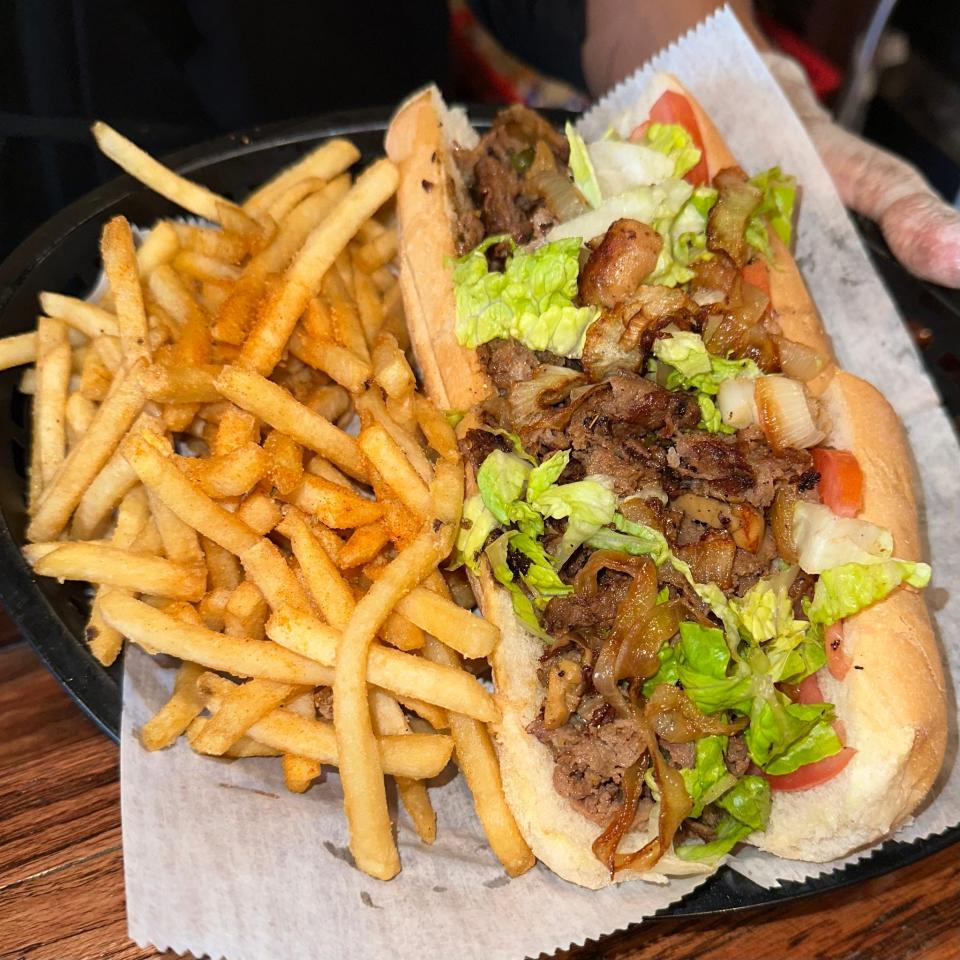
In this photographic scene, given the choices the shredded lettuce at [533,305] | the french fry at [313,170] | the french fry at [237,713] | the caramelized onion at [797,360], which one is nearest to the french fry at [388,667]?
the french fry at [237,713]

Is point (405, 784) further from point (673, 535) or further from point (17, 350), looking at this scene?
point (17, 350)

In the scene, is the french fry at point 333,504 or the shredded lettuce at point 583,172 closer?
the french fry at point 333,504

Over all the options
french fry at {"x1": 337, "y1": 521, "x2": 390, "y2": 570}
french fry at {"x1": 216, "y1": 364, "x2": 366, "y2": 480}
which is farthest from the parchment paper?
french fry at {"x1": 216, "y1": 364, "x2": 366, "y2": 480}

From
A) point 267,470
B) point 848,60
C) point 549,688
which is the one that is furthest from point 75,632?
point 848,60

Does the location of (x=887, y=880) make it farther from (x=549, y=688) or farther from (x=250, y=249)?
(x=250, y=249)

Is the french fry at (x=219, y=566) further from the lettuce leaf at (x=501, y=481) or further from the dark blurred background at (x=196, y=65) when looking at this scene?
the dark blurred background at (x=196, y=65)
